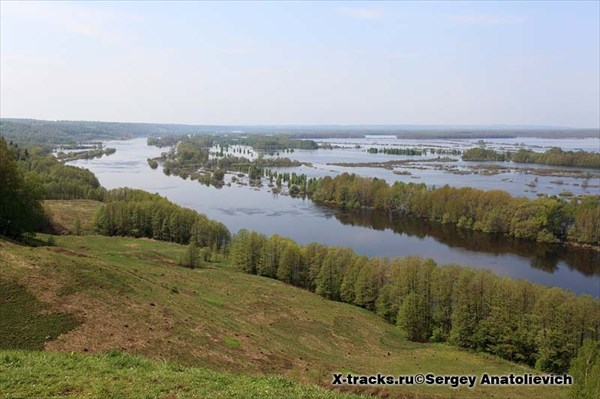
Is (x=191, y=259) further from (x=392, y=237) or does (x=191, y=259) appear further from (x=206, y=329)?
(x=392, y=237)

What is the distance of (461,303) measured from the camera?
42.2 m

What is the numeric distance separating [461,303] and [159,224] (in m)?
51.2

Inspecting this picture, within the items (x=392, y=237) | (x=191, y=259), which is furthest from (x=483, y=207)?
(x=191, y=259)

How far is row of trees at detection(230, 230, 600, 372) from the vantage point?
37.6 meters

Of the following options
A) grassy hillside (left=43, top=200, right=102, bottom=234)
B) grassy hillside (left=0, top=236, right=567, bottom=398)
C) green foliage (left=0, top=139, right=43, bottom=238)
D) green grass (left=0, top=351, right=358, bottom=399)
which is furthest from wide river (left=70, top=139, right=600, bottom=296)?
green grass (left=0, top=351, right=358, bottom=399)

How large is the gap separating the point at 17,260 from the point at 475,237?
272 feet

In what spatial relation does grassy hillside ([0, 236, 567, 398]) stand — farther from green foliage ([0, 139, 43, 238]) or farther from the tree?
green foliage ([0, 139, 43, 238])

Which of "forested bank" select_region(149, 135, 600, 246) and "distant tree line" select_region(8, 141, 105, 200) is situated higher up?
"distant tree line" select_region(8, 141, 105, 200)

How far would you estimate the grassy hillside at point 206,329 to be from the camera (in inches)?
858

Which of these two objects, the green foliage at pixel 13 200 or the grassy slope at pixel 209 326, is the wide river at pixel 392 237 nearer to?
the grassy slope at pixel 209 326

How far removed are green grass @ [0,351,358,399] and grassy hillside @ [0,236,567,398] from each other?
22 cm

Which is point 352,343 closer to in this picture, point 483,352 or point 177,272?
point 483,352

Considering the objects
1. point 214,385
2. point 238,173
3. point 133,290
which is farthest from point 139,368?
point 238,173

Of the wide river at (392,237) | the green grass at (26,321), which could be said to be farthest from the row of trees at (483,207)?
the green grass at (26,321)
